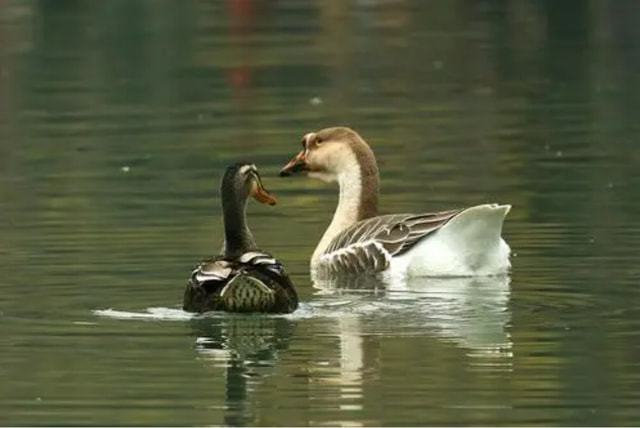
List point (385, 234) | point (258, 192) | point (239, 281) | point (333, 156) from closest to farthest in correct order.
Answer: point (239, 281), point (258, 192), point (385, 234), point (333, 156)

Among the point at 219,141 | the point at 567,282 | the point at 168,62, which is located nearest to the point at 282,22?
the point at 168,62

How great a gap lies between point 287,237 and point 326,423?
6.81 metres

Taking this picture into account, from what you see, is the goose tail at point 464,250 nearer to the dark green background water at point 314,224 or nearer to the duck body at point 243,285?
the dark green background water at point 314,224

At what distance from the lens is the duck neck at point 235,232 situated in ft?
47.6

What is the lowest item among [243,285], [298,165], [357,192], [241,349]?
[241,349]

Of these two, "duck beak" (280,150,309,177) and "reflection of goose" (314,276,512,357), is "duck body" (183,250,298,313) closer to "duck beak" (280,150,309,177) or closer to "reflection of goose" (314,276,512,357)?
"reflection of goose" (314,276,512,357)

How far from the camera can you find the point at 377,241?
55.1 feet

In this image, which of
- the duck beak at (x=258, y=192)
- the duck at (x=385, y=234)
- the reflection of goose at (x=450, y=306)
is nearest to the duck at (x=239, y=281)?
the duck beak at (x=258, y=192)

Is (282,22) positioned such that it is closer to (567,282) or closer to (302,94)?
(302,94)

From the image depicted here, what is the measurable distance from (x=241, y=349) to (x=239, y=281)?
594 mm

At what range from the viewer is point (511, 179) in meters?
20.7

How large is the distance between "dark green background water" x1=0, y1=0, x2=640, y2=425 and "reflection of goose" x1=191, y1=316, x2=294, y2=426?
2cm

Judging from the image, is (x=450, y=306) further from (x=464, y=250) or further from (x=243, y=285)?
(x=464, y=250)

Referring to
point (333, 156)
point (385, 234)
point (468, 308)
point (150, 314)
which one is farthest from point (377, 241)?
point (150, 314)
